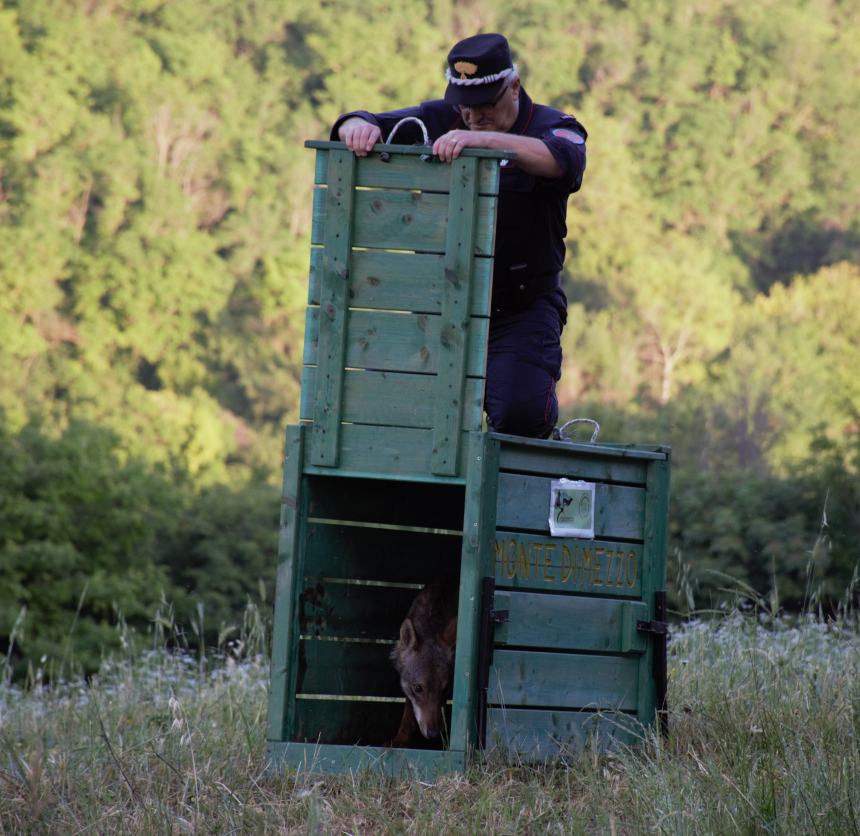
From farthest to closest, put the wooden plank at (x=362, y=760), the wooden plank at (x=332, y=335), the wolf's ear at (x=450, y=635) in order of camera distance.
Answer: the wolf's ear at (x=450, y=635) → the wooden plank at (x=332, y=335) → the wooden plank at (x=362, y=760)

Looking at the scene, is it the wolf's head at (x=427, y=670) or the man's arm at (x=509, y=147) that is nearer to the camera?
the man's arm at (x=509, y=147)

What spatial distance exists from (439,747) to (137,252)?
40.8 m

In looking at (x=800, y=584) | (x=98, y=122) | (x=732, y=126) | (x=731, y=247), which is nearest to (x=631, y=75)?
(x=732, y=126)

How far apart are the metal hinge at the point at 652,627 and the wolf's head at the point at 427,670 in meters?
0.67

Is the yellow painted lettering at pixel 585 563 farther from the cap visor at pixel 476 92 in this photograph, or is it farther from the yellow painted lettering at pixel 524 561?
the cap visor at pixel 476 92

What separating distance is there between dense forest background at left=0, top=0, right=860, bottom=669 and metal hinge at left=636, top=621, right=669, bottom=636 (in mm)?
23198

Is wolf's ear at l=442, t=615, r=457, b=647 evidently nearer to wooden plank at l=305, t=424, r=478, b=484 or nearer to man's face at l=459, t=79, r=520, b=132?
wooden plank at l=305, t=424, r=478, b=484

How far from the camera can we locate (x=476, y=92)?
4.41 meters

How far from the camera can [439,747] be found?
4703 mm

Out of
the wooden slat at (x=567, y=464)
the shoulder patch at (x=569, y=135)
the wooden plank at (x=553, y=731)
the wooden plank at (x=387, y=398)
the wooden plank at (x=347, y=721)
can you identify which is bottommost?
the wooden plank at (x=347, y=721)

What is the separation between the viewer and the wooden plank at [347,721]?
465 cm

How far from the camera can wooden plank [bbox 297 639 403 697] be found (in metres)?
4.66

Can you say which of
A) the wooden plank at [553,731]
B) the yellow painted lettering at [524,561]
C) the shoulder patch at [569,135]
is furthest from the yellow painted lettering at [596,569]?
the shoulder patch at [569,135]

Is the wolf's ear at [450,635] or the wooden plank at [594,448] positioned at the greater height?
the wooden plank at [594,448]
